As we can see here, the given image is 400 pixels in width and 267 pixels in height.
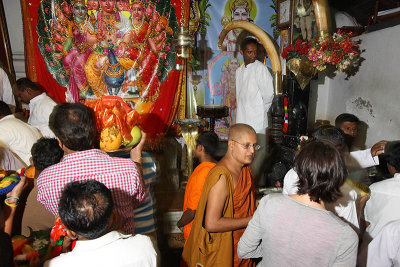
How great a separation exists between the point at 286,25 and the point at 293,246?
5.08 meters

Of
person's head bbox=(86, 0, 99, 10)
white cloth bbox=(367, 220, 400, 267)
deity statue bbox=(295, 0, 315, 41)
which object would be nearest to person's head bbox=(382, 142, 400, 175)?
white cloth bbox=(367, 220, 400, 267)

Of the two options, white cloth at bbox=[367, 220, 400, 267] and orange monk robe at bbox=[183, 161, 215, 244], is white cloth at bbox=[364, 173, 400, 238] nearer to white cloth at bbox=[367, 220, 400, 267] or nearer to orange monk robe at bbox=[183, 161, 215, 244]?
white cloth at bbox=[367, 220, 400, 267]

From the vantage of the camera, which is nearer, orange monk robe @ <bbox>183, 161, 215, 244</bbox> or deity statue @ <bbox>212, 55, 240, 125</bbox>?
orange monk robe @ <bbox>183, 161, 215, 244</bbox>

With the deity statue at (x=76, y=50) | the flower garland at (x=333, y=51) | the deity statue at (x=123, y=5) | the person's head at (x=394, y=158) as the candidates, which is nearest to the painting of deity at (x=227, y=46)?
the deity statue at (x=123, y=5)

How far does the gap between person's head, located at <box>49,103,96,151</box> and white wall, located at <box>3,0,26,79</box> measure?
4.85 metres

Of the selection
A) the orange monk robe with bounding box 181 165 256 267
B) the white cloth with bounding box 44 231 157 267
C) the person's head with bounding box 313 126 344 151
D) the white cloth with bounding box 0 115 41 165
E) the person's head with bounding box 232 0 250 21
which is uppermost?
the person's head with bounding box 232 0 250 21

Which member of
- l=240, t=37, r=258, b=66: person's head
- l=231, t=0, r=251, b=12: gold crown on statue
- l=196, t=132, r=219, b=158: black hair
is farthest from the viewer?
l=231, t=0, r=251, b=12: gold crown on statue

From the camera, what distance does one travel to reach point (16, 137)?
300 centimetres

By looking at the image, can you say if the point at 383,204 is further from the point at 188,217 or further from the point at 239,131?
the point at 188,217

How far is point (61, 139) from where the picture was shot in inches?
64.1

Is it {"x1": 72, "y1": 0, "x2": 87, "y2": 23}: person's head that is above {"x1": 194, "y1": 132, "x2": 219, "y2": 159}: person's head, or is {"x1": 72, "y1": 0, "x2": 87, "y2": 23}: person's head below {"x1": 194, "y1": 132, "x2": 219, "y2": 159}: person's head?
above

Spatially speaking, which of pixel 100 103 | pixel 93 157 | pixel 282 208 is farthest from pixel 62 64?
pixel 282 208

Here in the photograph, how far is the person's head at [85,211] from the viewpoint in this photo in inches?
43.4

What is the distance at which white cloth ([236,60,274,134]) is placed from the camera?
184 inches
